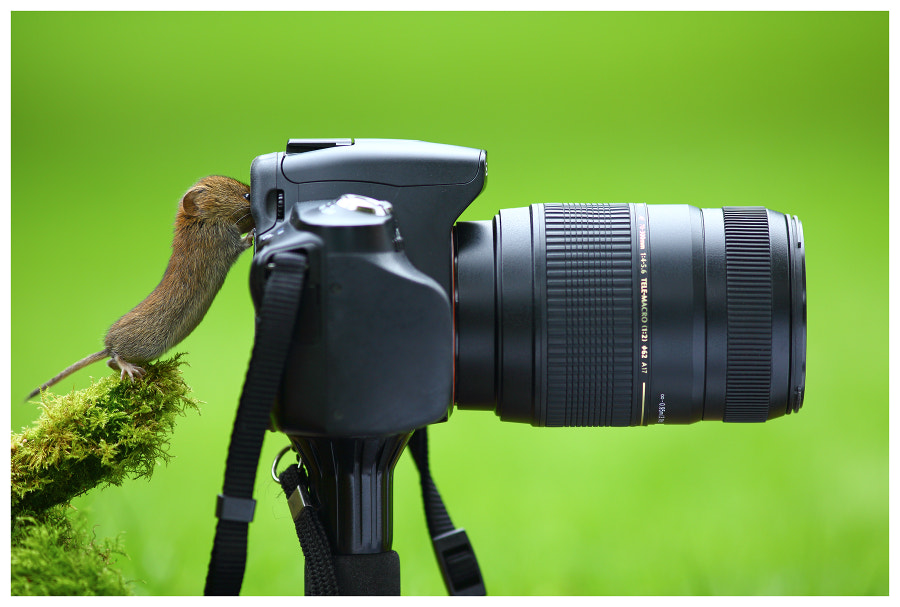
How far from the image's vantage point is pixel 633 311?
2.44 ft

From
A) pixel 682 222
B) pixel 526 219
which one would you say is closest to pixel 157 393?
pixel 526 219

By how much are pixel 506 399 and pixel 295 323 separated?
0.24m

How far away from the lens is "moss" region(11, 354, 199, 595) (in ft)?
2.48

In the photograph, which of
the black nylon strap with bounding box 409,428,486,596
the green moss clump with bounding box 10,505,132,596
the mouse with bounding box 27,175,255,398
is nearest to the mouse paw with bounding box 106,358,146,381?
the mouse with bounding box 27,175,255,398

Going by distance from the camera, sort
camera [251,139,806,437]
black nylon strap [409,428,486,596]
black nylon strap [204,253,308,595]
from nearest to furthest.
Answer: black nylon strap [204,253,308,595], camera [251,139,806,437], black nylon strap [409,428,486,596]

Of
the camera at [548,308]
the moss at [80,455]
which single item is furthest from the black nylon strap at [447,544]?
the moss at [80,455]

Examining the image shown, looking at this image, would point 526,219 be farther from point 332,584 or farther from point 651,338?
point 332,584

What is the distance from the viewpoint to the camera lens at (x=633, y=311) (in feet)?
2.44

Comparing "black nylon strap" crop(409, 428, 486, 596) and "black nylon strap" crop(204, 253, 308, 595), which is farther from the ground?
"black nylon strap" crop(204, 253, 308, 595)

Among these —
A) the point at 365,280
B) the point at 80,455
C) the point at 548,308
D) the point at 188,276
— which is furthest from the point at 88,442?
the point at 548,308

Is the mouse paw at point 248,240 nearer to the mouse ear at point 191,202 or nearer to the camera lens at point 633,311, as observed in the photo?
the mouse ear at point 191,202

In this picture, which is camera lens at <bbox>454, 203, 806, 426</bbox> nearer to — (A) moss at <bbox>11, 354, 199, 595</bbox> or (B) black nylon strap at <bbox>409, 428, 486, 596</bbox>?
(B) black nylon strap at <bbox>409, 428, 486, 596</bbox>

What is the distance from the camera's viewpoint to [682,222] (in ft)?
2.52

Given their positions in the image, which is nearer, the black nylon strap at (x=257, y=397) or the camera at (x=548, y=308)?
the black nylon strap at (x=257, y=397)
